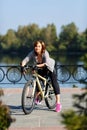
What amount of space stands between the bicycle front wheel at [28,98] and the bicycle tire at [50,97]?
438mm

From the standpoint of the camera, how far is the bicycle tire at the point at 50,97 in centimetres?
820

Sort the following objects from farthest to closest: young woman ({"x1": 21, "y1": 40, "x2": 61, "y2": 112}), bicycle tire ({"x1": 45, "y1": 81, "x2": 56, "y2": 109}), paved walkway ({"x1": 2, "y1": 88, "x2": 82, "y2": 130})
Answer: bicycle tire ({"x1": 45, "y1": 81, "x2": 56, "y2": 109}) → young woman ({"x1": 21, "y1": 40, "x2": 61, "y2": 112}) → paved walkway ({"x1": 2, "y1": 88, "x2": 82, "y2": 130})

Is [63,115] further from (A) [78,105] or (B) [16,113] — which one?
(B) [16,113]

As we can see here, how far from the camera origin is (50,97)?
835 cm

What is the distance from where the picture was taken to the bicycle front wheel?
756 cm

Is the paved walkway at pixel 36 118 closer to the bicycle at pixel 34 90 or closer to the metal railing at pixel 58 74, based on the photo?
the bicycle at pixel 34 90

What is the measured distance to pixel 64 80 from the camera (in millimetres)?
13891

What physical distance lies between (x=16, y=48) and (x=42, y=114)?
52510 millimetres

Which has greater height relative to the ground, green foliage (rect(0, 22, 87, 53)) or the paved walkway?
green foliage (rect(0, 22, 87, 53))

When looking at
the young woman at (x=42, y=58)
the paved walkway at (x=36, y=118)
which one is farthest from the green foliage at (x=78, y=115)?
the young woman at (x=42, y=58)

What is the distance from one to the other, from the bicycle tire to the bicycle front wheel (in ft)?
1.44

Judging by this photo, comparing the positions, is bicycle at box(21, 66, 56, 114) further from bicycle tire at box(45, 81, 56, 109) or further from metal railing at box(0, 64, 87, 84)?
metal railing at box(0, 64, 87, 84)

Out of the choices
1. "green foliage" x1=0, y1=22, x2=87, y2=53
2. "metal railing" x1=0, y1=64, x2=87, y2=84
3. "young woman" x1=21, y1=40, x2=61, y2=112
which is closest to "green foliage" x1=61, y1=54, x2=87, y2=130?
"young woman" x1=21, y1=40, x2=61, y2=112

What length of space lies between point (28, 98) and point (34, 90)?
0.60ft
